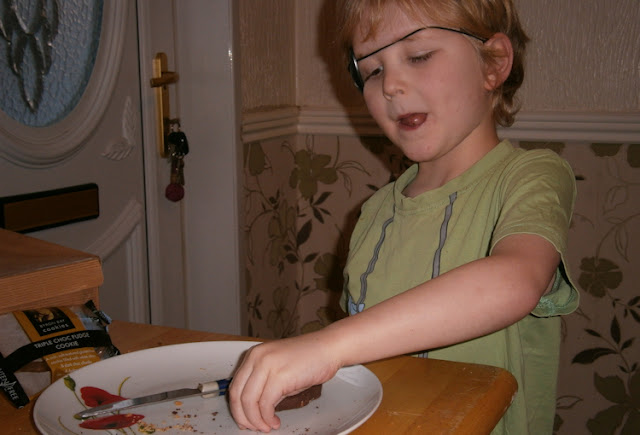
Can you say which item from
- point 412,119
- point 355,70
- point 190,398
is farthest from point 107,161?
point 190,398

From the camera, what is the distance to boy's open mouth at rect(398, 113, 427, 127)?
3.30ft

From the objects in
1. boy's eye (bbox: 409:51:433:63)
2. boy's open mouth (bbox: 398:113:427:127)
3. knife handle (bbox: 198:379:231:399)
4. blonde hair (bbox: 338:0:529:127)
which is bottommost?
knife handle (bbox: 198:379:231:399)

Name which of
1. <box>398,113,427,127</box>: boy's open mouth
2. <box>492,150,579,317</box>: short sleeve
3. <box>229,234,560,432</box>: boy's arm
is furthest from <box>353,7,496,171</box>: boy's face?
<box>229,234,560,432</box>: boy's arm

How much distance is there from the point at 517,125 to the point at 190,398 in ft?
4.75

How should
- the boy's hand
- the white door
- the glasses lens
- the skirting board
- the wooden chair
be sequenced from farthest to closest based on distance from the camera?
1. the skirting board
2. the white door
3. the glasses lens
4. the wooden chair
5. the boy's hand

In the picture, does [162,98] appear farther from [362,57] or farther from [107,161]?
[362,57]

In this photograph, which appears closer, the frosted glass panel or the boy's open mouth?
the boy's open mouth

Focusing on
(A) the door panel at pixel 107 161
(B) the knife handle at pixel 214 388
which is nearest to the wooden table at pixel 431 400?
(B) the knife handle at pixel 214 388

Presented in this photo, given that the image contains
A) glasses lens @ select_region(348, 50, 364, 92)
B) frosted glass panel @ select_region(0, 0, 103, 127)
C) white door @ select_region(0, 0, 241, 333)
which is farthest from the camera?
white door @ select_region(0, 0, 241, 333)

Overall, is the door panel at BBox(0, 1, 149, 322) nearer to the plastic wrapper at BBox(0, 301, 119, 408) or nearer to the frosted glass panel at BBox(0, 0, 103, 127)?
the frosted glass panel at BBox(0, 0, 103, 127)

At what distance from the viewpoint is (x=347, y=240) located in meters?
2.12

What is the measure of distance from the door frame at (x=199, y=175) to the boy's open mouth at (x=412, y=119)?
0.89 m

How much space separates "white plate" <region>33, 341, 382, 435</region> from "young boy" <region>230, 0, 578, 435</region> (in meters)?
0.17

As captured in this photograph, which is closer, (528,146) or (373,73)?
(373,73)
